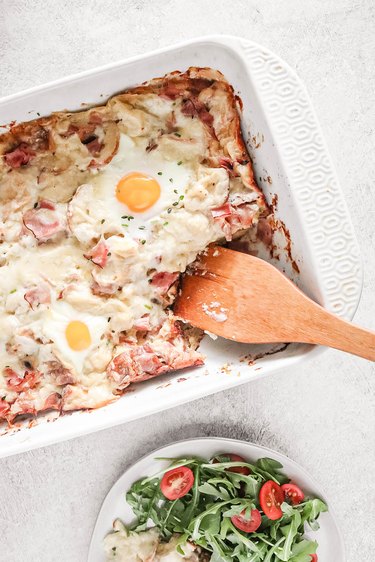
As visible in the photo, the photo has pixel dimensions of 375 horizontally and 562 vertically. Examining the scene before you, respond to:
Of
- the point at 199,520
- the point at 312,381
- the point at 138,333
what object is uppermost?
the point at 138,333

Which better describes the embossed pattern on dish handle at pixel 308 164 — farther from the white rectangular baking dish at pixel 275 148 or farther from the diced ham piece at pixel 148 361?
the diced ham piece at pixel 148 361

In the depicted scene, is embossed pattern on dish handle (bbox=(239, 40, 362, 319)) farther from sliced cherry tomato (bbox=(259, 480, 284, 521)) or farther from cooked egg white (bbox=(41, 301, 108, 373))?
sliced cherry tomato (bbox=(259, 480, 284, 521))

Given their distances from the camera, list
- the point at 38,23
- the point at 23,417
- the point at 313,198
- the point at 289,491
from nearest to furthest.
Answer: the point at 313,198
the point at 23,417
the point at 38,23
the point at 289,491

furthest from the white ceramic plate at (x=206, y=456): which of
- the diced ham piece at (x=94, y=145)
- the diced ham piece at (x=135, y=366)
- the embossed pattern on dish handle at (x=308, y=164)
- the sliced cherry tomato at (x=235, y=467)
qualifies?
the diced ham piece at (x=94, y=145)

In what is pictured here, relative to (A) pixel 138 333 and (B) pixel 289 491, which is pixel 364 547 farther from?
(A) pixel 138 333

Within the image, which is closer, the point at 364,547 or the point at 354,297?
the point at 354,297

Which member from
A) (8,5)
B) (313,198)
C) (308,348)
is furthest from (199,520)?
(8,5)
